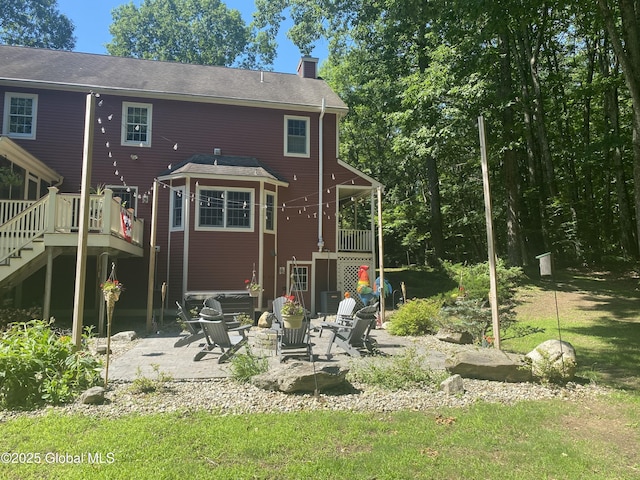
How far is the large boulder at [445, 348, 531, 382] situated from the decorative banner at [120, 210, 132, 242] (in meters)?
9.05

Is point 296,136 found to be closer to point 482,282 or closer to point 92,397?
point 482,282

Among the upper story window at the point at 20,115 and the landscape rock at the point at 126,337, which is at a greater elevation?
the upper story window at the point at 20,115

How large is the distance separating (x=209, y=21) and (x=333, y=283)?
30318mm

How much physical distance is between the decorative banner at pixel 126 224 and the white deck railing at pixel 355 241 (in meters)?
7.57

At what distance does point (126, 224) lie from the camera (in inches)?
461

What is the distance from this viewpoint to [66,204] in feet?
33.9

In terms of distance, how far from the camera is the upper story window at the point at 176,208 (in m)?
14.2

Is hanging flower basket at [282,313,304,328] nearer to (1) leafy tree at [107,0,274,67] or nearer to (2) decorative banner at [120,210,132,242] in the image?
(2) decorative banner at [120,210,132,242]

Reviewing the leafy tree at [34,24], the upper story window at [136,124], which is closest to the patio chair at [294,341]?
the upper story window at [136,124]

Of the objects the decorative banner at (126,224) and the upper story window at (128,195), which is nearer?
the decorative banner at (126,224)

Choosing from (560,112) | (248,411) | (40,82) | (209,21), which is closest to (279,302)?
(248,411)

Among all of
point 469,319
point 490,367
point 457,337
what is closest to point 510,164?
point 469,319

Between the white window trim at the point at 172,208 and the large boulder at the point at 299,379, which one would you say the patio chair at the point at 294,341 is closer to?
the large boulder at the point at 299,379

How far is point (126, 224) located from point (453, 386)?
31.5 feet
